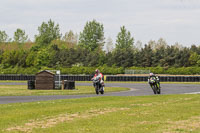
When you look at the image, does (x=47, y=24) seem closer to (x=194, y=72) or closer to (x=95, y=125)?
(x=194, y=72)

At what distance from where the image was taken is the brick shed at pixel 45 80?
127 feet

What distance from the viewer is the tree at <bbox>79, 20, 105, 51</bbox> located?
12888 centimetres

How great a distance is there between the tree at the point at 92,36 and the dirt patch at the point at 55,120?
4387 inches

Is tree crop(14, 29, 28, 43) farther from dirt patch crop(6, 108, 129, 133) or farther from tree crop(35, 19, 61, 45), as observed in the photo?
dirt patch crop(6, 108, 129, 133)

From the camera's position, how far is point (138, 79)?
5894cm

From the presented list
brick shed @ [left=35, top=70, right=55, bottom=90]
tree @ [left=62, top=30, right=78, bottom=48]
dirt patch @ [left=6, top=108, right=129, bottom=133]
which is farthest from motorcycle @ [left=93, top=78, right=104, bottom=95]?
tree @ [left=62, top=30, right=78, bottom=48]

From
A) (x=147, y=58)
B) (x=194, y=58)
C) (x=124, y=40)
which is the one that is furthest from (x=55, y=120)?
(x=124, y=40)

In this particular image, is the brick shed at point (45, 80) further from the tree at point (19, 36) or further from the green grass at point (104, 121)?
the tree at point (19, 36)

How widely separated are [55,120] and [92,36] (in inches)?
4655

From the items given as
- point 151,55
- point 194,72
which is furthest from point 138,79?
point 151,55

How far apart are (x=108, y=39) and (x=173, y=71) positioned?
240 feet

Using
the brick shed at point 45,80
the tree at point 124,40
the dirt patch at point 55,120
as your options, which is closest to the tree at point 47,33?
the tree at point 124,40

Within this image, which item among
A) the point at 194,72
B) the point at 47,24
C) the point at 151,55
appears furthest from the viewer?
the point at 47,24

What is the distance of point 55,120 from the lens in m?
12.6
